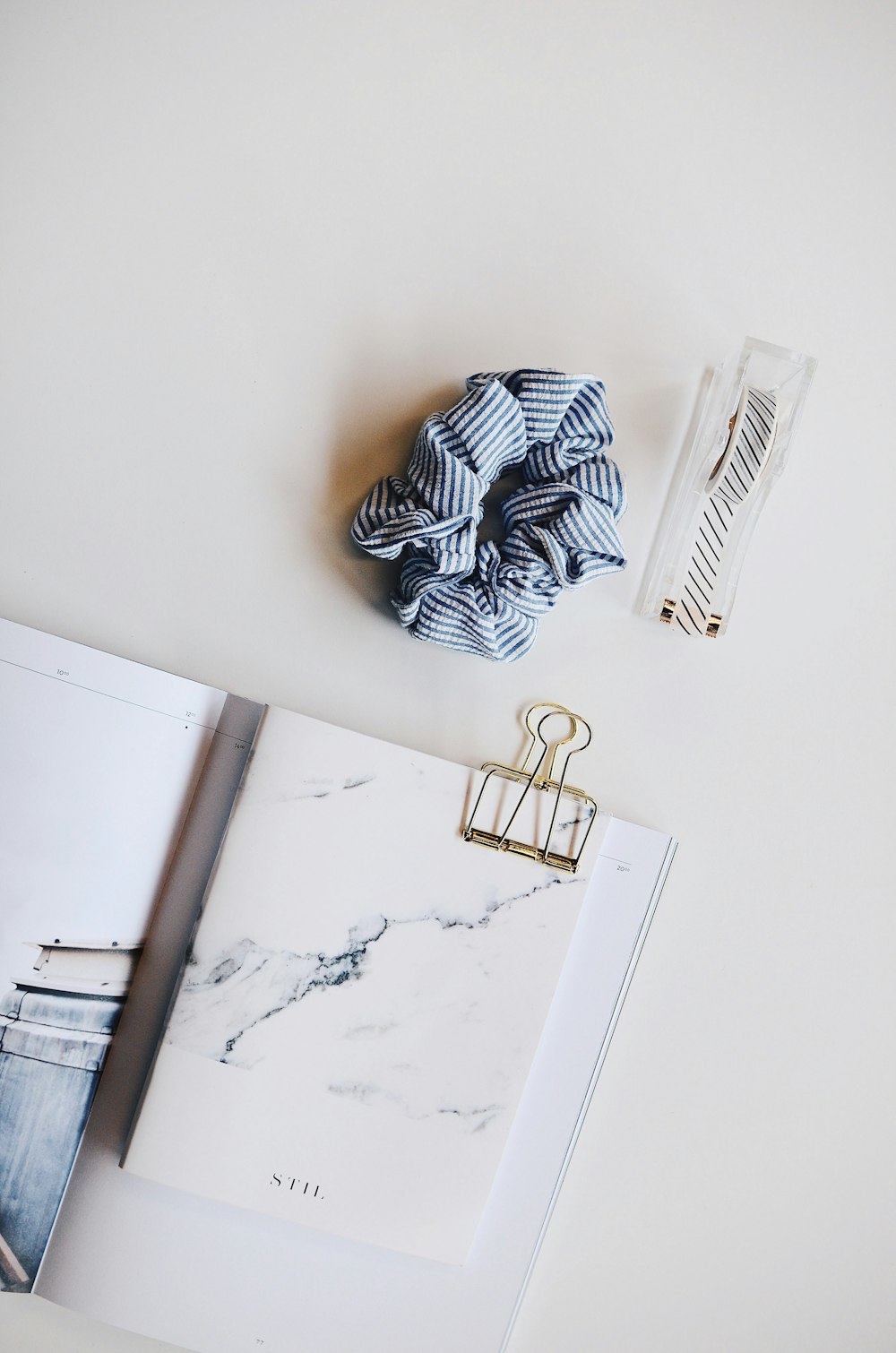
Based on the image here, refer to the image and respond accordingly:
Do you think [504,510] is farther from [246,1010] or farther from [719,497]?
[246,1010]

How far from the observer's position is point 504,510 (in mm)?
568

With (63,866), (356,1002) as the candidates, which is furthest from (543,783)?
(63,866)

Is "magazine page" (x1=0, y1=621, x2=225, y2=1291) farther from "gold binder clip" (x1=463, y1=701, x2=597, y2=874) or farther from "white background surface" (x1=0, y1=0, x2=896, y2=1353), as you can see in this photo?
"gold binder clip" (x1=463, y1=701, x2=597, y2=874)

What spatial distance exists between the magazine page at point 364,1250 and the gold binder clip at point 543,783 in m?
0.02

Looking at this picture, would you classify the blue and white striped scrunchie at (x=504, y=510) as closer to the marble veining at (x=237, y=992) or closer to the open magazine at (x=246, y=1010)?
the open magazine at (x=246, y=1010)

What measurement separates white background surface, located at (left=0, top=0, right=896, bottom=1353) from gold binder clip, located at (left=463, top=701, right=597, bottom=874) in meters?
0.02

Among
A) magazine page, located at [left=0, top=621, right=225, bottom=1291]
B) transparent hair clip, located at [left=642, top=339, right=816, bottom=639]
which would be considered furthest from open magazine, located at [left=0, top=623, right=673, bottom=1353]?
transparent hair clip, located at [left=642, top=339, right=816, bottom=639]

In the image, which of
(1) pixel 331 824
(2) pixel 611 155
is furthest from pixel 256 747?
(2) pixel 611 155

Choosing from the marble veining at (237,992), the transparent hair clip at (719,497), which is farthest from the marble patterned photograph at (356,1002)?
the transparent hair clip at (719,497)

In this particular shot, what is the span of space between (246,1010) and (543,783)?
0.22 meters

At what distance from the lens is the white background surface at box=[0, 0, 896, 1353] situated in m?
0.56

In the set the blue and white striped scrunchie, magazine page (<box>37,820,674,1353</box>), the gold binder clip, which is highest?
the blue and white striped scrunchie

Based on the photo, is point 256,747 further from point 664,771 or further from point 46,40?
point 46,40

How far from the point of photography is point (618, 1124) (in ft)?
1.95
